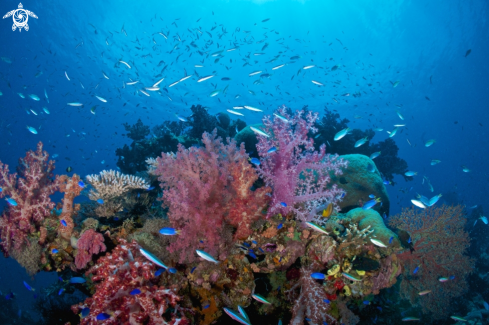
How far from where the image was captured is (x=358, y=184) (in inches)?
296

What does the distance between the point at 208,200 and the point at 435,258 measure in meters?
5.98

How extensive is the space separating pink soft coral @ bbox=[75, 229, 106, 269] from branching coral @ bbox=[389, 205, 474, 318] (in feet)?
22.2

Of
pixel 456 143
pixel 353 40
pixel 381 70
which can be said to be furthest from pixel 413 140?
pixel 353 40

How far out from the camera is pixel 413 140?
75.0 m

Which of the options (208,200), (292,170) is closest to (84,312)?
(208,200)

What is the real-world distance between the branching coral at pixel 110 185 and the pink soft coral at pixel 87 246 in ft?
5.42

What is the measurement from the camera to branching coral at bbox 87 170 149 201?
18.1 feet

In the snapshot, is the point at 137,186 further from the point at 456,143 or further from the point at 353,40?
the point at 456,143

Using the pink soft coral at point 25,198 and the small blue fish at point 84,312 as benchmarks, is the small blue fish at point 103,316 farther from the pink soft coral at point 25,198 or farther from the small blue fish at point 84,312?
the pink soft coral at point 25,198

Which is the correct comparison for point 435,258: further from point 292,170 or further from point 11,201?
point 11,201

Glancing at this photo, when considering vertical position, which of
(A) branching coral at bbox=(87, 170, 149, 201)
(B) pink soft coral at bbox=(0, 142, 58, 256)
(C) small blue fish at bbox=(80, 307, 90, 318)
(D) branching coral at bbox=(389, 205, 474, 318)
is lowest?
(D) branching coral at bbox=(389, 205, 474, 318)

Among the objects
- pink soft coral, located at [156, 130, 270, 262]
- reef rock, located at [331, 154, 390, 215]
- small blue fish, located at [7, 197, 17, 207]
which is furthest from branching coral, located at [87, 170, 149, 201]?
reef rock, located at [331, 154, 390, 215]

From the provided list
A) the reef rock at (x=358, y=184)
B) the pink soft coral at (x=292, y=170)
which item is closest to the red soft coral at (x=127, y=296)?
the pink soft coral at (x=292, y=170)

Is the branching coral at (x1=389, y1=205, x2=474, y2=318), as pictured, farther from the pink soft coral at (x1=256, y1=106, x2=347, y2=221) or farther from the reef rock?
the pink soft coral at (x1=256, y1=106, x2=347, y2=221)
